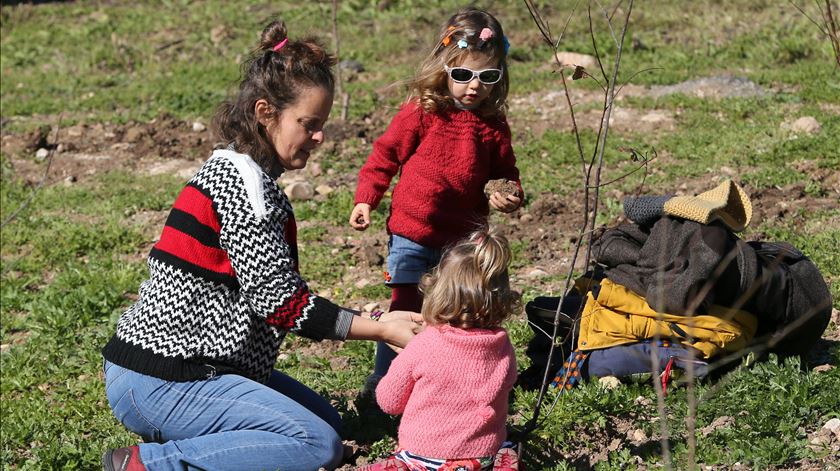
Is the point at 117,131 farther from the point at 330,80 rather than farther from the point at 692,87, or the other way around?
the point at 330,80

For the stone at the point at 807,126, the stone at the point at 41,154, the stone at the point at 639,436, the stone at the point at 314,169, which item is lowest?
the stone at the point at 41,154

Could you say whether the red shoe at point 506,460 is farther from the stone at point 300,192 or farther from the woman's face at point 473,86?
the stone at point 300,192

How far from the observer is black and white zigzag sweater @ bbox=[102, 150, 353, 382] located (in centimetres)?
337

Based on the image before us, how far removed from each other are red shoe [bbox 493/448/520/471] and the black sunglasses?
1.56 metres

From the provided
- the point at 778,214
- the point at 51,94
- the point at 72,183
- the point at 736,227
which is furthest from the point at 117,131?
the point at 736,227

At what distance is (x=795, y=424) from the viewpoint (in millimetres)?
3627

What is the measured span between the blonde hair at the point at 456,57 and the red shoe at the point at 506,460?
1557mm

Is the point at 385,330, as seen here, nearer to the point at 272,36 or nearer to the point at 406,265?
the point at 406,265

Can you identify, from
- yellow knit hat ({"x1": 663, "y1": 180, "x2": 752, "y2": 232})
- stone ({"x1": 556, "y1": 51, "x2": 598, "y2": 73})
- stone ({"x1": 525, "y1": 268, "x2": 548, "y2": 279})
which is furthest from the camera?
stone ({"x1": 556, "y1": 51, "x2": 598, "y2": 73})

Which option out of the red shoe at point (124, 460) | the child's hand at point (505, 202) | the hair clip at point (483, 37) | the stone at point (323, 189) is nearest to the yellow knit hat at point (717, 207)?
the child's hand at point (505, 202)

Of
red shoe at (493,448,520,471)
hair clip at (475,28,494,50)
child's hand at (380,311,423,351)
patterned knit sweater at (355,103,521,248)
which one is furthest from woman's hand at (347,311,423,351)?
hair clip at (475,28,494,50)

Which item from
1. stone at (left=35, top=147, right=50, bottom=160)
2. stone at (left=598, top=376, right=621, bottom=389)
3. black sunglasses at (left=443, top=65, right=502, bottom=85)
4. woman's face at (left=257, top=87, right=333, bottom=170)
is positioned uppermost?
woman's face at (left=257, top=87, right=333, bottom=170)

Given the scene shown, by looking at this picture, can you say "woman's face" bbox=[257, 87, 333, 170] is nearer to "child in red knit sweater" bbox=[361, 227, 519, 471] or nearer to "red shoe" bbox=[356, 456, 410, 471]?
"child in red knit sweater" bbox=[361, 227, 519, 471]

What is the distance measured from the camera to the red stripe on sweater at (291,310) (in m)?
3.40
